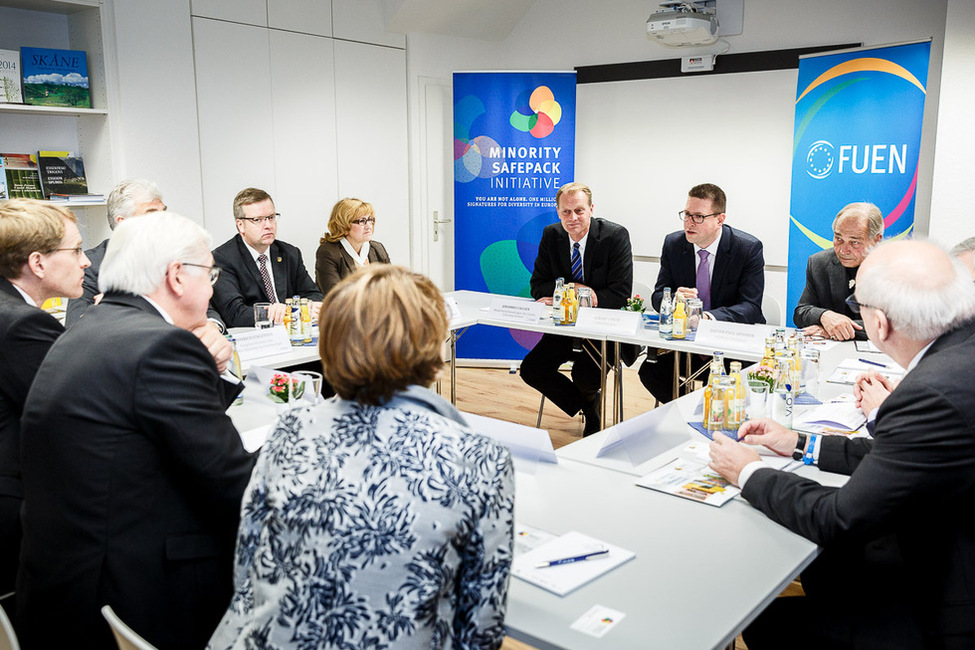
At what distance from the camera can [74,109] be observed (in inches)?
186

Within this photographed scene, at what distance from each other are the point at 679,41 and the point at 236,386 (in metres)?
4.59

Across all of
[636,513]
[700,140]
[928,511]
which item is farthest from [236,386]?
[700,140]

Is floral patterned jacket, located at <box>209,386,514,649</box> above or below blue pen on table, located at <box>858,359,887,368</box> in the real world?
above

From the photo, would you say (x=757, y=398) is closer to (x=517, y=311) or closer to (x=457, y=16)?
(x=517, y=311)

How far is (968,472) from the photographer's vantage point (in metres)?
1.68

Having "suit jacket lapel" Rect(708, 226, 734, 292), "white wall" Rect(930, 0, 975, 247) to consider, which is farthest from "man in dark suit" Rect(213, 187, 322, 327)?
"white wall" Rect(930, 0, 975, 247)

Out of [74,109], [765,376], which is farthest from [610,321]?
[74,109]

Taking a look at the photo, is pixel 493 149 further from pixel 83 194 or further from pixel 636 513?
pixel 636 513

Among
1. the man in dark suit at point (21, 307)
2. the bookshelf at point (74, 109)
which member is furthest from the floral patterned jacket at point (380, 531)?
the bookshelf at point (74, 109)

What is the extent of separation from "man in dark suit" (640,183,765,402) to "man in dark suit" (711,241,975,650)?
2.38 m

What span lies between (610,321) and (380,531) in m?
3.08

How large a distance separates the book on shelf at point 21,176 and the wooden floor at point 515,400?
113 inches

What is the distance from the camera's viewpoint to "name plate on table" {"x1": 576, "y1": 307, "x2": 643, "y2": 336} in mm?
4070

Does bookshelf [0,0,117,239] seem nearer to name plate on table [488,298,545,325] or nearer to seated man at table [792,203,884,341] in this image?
name plate on table [488,298,545,325]
